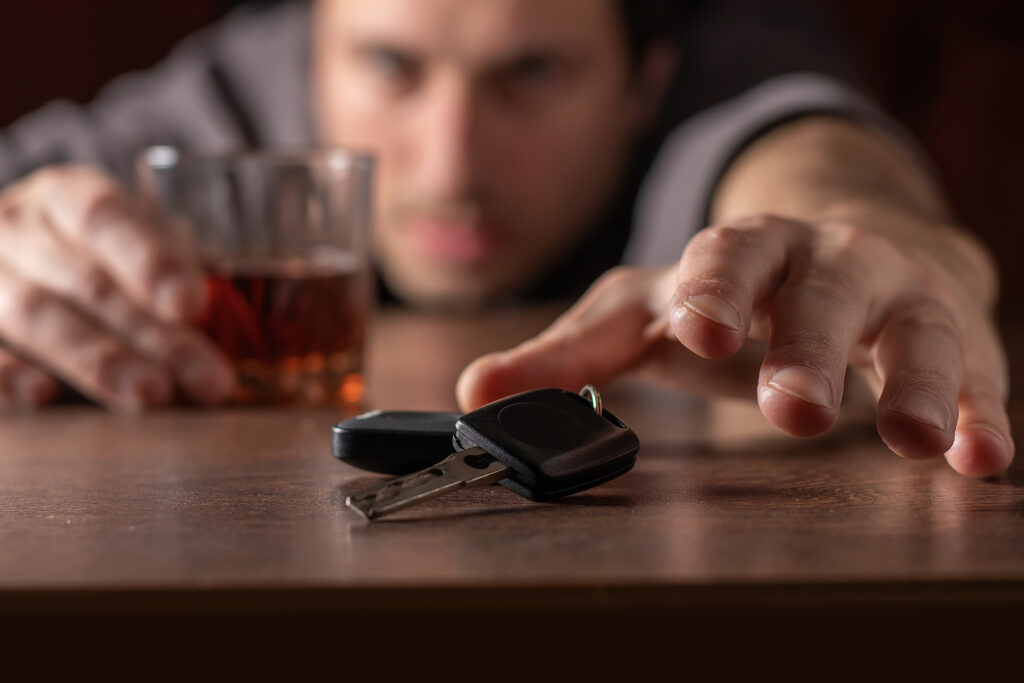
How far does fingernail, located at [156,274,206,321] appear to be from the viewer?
1.95 ft

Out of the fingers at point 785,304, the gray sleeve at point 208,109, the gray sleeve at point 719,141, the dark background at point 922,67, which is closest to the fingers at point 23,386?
the fingers at point 785,304

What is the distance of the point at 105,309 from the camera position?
631mm

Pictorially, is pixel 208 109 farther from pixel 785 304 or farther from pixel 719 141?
pixel 785 304

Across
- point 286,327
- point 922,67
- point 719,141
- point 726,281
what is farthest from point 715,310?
point 922,67

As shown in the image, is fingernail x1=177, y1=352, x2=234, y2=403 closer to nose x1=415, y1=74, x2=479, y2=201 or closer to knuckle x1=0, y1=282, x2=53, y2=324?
knuckle x1=0, y1=282, x2=53, y2=324

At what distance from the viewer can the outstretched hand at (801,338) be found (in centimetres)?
37

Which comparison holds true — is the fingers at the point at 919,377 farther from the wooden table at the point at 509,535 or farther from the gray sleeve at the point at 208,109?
the gray sleeve at the point at 208,109

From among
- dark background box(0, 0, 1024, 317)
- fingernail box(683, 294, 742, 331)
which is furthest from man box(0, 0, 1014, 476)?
dark background box(0, 0, 1024, 317)

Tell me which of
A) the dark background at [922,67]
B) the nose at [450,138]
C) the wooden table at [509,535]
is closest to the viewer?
the wooden table at [509,535]

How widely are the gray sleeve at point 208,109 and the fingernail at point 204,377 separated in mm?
847

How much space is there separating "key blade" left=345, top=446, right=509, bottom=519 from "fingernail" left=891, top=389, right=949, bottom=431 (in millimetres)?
149

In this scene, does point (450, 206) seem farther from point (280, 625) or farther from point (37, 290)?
point (280, 625)

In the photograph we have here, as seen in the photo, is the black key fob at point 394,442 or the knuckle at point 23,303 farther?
the knuckle at point 23,303

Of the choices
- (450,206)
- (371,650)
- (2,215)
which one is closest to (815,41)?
(450,206)
